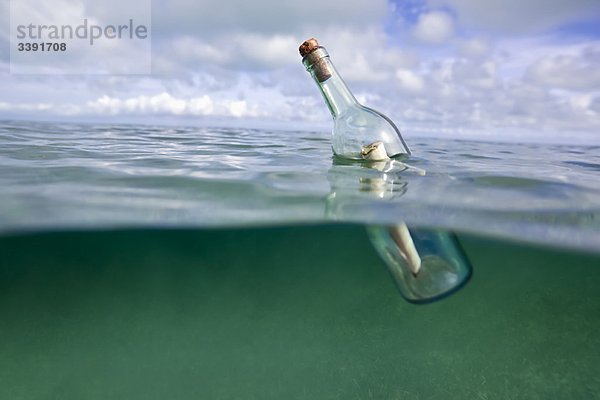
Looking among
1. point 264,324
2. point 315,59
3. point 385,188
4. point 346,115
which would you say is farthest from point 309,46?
point 264,324

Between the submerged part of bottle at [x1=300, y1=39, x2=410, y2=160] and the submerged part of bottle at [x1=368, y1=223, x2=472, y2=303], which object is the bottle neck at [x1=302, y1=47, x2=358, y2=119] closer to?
the submerged part of bottle at [x1=300, y1=39, x2=410, y2=160]

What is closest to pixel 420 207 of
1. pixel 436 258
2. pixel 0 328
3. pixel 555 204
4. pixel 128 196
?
pixel 436 258

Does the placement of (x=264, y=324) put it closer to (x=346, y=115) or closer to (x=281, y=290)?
(x=281, y=290)

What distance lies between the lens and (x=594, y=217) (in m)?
3.79

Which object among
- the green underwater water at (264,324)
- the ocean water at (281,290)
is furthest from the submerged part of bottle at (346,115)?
the green underwater water at (264,324)

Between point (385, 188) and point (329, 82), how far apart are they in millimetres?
1017

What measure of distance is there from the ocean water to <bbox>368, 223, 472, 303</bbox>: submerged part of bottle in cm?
14

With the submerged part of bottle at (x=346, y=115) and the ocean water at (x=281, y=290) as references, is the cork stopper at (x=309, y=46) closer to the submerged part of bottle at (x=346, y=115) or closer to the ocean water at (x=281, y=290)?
the submerged part of bottle at (x=346, y=115)

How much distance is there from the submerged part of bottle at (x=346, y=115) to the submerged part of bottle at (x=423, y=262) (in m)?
0.90

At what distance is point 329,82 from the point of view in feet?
12.3

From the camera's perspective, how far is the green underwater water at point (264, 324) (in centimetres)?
316

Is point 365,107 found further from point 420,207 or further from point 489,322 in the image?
point 489,322

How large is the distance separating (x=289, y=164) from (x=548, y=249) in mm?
2747

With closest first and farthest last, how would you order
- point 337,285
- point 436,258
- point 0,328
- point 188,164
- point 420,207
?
point 436,258
point 0,328
point 420,207
point 337,285
point 188,164
